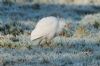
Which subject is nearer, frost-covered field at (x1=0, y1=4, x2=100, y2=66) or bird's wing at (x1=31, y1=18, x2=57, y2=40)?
frost-covered field at (x1=0, y1=4, x2=100, y2=66)

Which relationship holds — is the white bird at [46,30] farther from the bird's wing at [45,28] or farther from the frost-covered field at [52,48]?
the frost-covered field at [52,48]

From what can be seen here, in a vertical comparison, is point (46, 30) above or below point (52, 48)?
above

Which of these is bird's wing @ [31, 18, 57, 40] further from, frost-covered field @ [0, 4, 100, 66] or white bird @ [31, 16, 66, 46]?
frost-covered field @ [0, 4, 100, 66]

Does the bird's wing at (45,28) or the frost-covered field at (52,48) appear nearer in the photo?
the frost-covered field at (52,48)

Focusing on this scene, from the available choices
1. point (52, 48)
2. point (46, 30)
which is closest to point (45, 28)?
point (46, 30)

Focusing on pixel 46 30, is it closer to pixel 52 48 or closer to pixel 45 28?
pixel 45 28

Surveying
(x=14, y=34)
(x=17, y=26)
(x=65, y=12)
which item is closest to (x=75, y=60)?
(x=14, y=34)

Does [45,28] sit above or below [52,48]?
above

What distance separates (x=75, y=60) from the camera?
35.0ft

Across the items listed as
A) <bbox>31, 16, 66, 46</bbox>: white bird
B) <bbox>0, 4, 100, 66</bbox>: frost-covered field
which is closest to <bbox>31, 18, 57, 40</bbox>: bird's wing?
<bbox>31, 16, 66, 46</bbox>: white bird

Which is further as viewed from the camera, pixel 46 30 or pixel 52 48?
pixel 52 48

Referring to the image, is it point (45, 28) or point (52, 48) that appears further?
point (52, 48)

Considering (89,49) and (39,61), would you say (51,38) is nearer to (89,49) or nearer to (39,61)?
(89,49)

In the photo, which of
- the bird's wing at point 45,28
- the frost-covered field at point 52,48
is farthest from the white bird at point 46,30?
the frost-covered field at point 52,48
